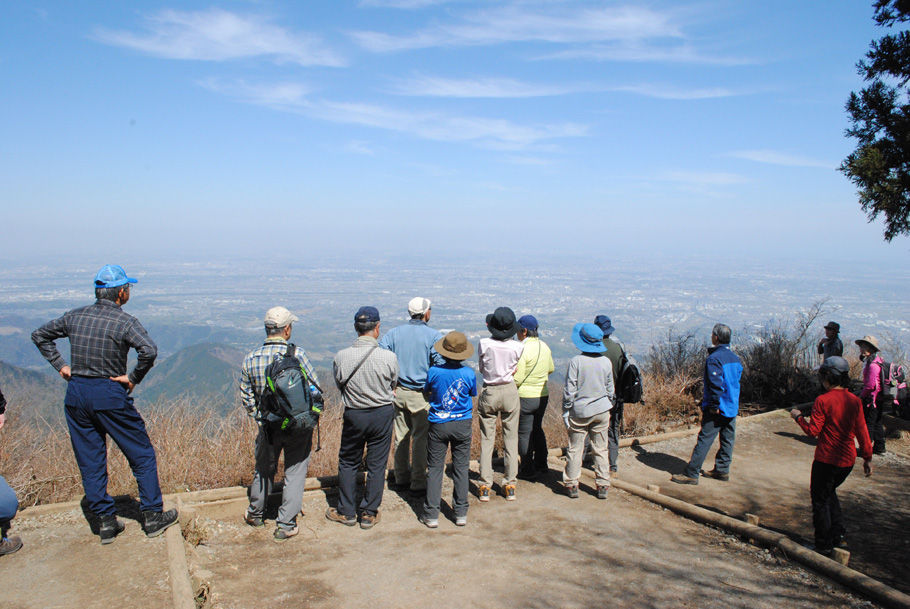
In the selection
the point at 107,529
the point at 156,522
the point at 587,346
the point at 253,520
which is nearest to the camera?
the point at 107,529

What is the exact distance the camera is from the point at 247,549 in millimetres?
4633

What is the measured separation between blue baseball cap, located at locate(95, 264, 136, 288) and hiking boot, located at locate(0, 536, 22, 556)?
2.02m

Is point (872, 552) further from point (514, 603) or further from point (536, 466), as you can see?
point (514, 603)

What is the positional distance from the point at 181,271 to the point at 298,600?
195 meters

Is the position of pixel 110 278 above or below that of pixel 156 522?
above

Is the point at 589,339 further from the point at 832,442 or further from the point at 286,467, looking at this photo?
the point at 286,467

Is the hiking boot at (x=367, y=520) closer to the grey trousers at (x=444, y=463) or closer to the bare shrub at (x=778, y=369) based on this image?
the grey trousers at (x=444, y=463)

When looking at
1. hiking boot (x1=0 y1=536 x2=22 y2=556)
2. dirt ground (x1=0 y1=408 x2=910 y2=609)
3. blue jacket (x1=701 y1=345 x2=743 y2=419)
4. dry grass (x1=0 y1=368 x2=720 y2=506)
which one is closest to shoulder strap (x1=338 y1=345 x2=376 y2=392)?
dirt ground (x1=0 y1=408 x2=910 y2=609)

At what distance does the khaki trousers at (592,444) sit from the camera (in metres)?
6.08

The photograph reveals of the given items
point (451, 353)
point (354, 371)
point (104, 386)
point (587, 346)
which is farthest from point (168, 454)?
point (587, 346)

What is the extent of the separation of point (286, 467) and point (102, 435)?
1.45 m

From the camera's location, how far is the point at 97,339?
4.29m

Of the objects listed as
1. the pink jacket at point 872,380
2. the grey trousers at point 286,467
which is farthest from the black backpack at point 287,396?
the pink jacket at point 872,380

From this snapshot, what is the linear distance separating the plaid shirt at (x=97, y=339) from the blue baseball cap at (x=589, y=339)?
409cm
